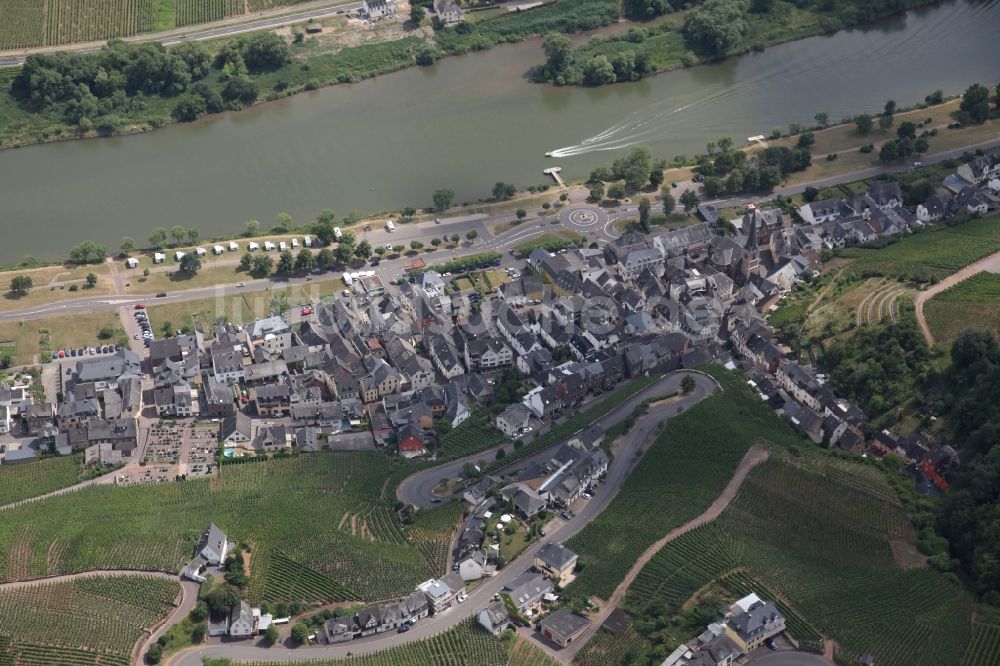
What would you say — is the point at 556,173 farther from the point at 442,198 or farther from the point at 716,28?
the point at 716,28

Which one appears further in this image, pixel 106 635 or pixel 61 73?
pixel 61 73

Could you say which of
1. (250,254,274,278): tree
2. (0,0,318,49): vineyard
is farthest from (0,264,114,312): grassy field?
(0,0,318,49): vineyard

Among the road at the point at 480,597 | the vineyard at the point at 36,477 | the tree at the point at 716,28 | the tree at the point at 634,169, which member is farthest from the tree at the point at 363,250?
the tree at the point at 716,28

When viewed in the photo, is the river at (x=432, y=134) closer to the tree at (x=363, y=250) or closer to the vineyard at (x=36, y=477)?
the tree at (x=363, y=250)

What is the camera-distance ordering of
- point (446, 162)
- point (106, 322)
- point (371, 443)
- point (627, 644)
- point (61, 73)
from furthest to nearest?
point (61, 73) → point (446, 162) → point (106, 322) → point (371, 443) → point (627, 644)

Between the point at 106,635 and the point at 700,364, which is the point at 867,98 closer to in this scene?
the point at 700,364

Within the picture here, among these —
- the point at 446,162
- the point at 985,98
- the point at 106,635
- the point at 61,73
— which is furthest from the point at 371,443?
the point at 985,98

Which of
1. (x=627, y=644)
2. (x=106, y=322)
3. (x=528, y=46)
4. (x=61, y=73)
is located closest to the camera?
(x=627, y=644)

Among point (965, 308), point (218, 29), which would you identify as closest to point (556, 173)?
point (965, 308)
